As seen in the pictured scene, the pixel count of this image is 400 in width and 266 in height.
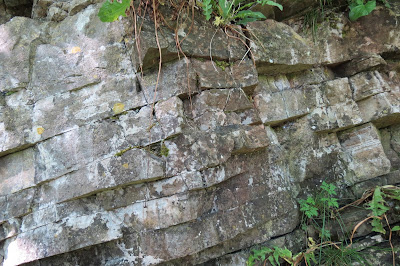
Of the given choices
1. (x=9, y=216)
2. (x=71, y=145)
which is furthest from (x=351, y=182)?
(x=9, y=216)

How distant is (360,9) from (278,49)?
1.03 meters

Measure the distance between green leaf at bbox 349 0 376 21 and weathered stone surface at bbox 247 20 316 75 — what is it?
0.60 meters

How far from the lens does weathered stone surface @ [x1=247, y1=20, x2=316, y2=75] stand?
9.73ft

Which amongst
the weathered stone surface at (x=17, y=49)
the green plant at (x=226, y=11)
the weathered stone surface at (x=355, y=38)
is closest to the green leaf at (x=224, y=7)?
the green plant at (x=226, y=11)

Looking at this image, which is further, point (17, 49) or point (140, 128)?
point (17, 49)

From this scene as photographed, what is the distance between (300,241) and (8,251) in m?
2.47

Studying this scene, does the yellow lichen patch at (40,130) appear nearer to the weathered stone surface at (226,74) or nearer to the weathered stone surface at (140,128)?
the weathered stone surface at (140,128)

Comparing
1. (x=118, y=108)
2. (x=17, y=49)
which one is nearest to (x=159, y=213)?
(x=118, y=108)

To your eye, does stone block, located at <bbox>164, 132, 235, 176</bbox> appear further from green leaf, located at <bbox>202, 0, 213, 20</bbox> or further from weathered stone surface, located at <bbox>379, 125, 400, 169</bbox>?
weathered stone surface, located at <bbox>379, 125, 400, 169</bbox>

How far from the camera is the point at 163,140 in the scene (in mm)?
2414

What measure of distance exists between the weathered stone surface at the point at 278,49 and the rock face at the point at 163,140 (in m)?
0.02

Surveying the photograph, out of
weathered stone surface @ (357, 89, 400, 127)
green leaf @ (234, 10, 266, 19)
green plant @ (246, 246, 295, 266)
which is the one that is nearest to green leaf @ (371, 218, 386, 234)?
green plant @ (246, 246, 295, 266)

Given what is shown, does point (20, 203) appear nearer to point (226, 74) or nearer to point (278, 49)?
point (226, 74)

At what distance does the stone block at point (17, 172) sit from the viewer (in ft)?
8.23
